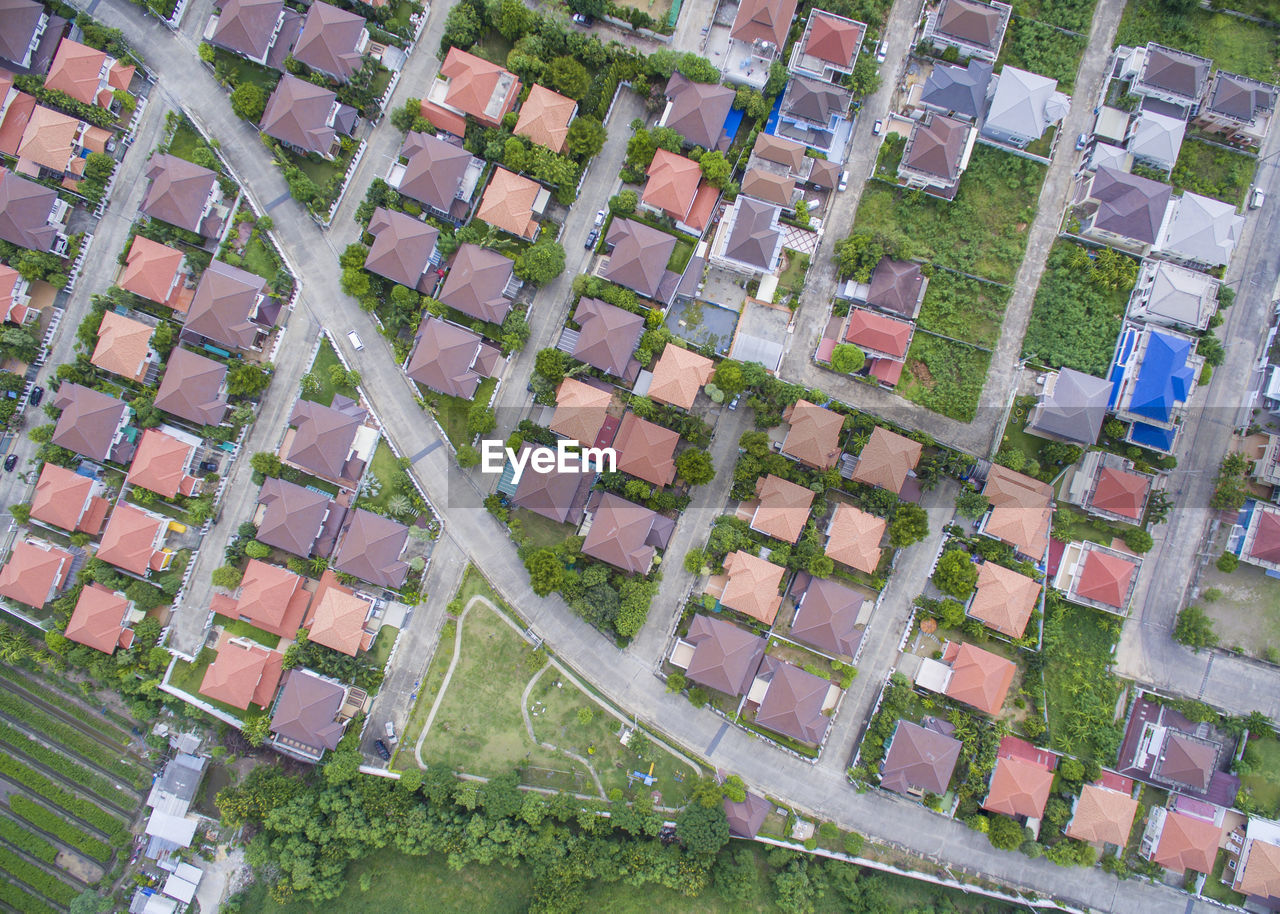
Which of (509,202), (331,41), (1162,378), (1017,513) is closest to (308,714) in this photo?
(509,202)

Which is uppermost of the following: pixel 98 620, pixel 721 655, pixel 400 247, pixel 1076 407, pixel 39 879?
pixel 1076 407

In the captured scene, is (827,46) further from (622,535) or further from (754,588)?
(754,588)

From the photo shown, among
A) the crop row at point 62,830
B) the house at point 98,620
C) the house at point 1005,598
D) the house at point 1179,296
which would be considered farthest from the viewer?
the crop row at point 62,830

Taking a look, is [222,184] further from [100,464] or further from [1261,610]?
[1261,610]

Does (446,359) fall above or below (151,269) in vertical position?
above

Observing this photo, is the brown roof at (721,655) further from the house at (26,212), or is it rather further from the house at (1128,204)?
the house at (26,212)

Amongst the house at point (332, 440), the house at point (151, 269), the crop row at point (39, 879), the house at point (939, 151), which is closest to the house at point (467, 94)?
the house at point (151, 269)

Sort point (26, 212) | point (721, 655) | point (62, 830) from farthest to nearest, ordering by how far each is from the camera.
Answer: point (62, 830)
point (26, 212)
point (721, 655)
